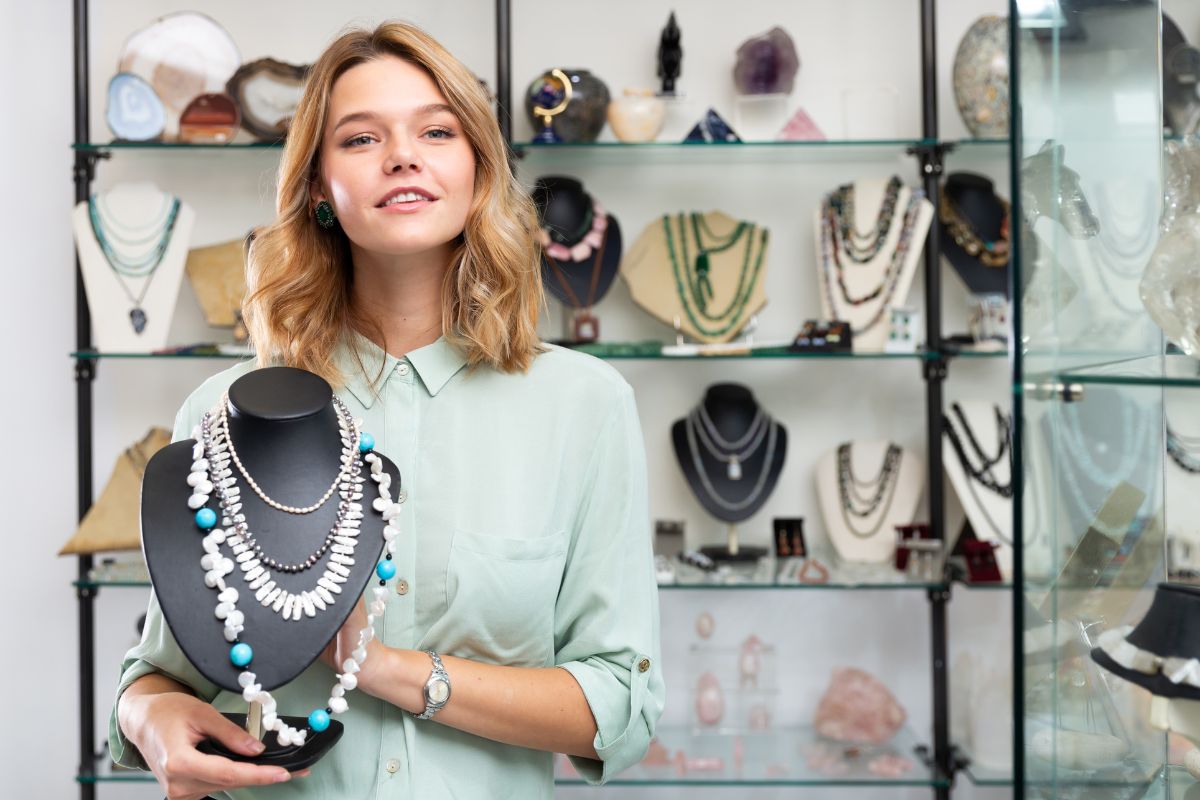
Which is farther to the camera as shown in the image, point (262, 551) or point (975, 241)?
point (975, 241)

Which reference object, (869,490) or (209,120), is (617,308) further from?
(209,120)

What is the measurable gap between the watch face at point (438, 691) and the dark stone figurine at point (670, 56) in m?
1.83

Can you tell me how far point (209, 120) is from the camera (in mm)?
2643

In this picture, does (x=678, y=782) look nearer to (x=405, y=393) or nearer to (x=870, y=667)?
(x=870, y=667)

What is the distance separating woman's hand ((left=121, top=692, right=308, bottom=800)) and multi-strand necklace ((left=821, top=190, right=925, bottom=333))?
190cm

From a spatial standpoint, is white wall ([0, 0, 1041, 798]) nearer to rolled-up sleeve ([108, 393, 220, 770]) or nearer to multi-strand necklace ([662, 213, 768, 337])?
multi-strand necklace ([662, 213, 768, 337])

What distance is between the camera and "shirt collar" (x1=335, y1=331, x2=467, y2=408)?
4.29ft

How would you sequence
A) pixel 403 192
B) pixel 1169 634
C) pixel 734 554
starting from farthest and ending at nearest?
Result: 1. pixel 734 554
2. pixel 403 192
3. pixel 1169 634

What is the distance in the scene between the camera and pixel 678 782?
2.60m

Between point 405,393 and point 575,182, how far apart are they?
1.50m

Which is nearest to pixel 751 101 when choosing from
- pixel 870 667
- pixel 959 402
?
pixel 959 402

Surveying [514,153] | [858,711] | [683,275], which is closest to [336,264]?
→ [514,153]

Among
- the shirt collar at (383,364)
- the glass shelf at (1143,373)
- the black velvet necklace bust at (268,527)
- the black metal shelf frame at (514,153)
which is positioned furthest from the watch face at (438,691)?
the black metal shelf frame at (514,153)

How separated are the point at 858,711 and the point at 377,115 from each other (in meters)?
2.02
